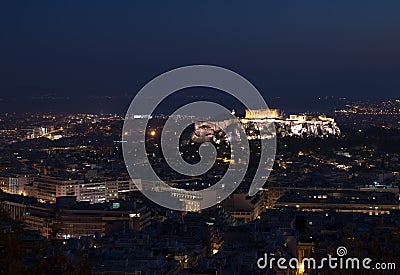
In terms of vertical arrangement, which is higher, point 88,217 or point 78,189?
point 78,189

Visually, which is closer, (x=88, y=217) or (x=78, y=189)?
(x=88, y=217)

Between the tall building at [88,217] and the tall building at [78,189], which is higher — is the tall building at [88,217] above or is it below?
below

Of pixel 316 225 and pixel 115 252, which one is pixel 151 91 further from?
pixel 115 252

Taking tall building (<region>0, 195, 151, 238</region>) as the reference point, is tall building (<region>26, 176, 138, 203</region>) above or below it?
above

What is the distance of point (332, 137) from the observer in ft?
119

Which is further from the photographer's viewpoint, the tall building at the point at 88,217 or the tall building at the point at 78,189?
the tall building at the point at 78,189

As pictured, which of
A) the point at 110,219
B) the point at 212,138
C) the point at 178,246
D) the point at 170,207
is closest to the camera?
the point at 178,246

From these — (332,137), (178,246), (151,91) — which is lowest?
(178,246)

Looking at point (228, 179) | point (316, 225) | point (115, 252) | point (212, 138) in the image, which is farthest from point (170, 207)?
point (212, 138)

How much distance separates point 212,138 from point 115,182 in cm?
1396

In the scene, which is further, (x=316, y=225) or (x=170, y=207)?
(x=170, y=207)

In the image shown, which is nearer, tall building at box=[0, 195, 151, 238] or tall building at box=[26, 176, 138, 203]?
tall building at box=[0, 195, 151, 238]

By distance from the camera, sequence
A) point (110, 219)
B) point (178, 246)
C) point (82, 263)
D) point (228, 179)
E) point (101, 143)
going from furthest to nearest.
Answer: point (101, 143), point (228, 179), point (110, 219), point (178, 246), point (82, 263)

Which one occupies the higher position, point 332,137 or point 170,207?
point 332,137
